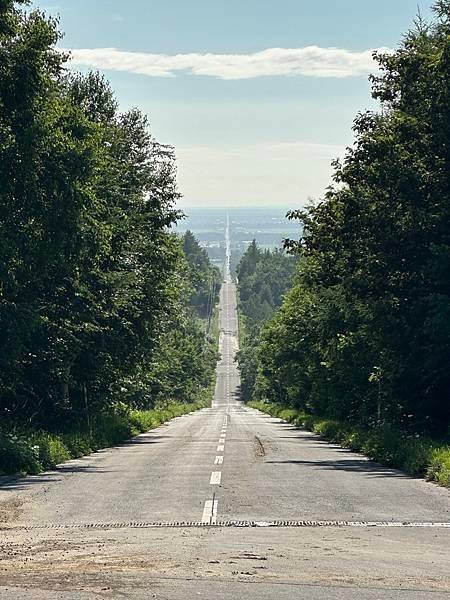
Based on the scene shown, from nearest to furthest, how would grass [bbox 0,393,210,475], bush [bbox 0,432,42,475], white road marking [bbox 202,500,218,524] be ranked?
white road marking [bbox 202,500,218,524], bush [bbox 0,432,42,475], grass [bbox 0,393,210,475]

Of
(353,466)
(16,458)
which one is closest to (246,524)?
(16,458)

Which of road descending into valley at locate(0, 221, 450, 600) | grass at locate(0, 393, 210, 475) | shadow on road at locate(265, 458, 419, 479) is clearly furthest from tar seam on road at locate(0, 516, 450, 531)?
grass at locate(0, 393, 210, 475)

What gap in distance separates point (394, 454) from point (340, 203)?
27.9ft

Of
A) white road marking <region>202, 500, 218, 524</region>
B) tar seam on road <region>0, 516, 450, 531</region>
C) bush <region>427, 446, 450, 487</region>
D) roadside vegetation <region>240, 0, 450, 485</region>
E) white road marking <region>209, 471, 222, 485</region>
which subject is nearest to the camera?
tar seam on road <region>0, 516, 450, 531</region>

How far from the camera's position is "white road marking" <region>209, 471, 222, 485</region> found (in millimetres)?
17094

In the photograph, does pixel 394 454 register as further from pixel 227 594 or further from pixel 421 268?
pixel 227 594

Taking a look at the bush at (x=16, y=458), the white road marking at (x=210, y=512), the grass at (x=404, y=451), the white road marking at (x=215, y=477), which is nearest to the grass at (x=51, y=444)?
the bush at (x=16, y=458)

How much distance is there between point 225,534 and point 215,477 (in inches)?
277

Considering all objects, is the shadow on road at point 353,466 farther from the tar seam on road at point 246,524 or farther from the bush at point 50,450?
the tar seam on road at point 246,524

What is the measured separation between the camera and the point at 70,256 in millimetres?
24906

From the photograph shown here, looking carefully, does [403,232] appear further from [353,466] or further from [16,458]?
[16,458]

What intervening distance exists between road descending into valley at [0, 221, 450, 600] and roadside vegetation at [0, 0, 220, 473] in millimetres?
5174

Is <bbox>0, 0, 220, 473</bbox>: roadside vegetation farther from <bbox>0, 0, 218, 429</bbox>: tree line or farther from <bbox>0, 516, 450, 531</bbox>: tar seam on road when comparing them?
<bbox>0, 516, 450, 531</bbox>: tar seam on road

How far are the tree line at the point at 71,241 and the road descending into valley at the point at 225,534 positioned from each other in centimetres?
565
